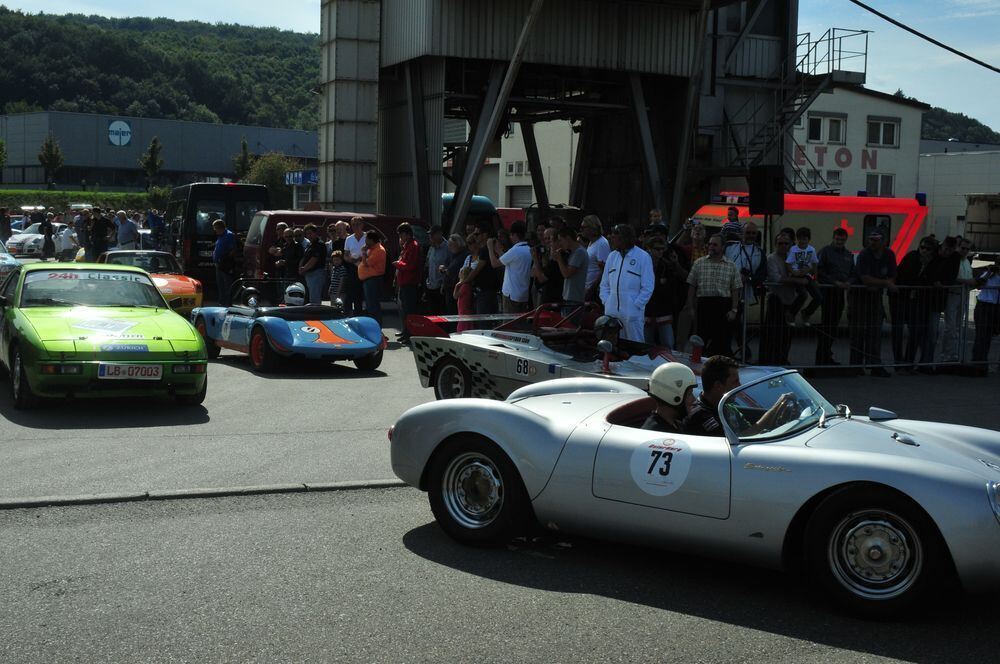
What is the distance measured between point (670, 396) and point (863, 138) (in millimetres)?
55308

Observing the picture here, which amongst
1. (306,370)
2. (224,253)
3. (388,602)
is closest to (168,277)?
(224,253)

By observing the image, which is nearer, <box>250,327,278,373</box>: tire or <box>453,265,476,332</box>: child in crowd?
<box>250,327,278,373</box>: tire

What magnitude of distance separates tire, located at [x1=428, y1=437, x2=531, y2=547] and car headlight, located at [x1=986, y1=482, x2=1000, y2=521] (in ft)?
7.30

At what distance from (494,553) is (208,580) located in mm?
1488

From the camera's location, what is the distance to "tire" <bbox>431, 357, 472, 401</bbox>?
34.1 feet

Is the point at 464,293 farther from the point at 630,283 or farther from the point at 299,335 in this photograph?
the point at 630,283

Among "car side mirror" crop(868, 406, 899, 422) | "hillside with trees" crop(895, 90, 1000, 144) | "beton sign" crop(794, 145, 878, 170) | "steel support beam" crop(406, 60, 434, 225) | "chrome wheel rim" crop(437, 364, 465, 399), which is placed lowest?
"chrome wheel rim" crop(437, 364, 465, 399)

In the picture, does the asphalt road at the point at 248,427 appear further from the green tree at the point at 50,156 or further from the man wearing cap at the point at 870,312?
the green tree at the point at 50,156

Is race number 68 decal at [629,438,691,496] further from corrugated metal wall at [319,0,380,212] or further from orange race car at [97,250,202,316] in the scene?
corrugated metal wall at [319,0,380,212]

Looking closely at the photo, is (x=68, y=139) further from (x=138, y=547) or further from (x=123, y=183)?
(x=138, y=547)

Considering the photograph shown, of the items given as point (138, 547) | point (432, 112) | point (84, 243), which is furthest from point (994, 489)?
point (84, 243)

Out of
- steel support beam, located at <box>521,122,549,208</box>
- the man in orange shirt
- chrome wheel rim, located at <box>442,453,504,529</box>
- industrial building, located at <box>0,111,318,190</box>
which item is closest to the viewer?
chrome wheel rim, located at <box>442,453,504,529</box>

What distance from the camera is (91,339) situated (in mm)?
9781

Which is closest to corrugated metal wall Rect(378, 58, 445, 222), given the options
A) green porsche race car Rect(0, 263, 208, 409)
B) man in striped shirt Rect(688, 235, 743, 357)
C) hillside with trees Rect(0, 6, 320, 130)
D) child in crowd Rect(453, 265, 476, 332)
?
child in crowd Rect(453, 265, 476, 332)
